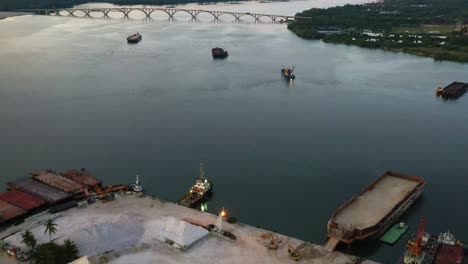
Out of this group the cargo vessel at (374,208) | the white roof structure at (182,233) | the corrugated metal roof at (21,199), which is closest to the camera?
the white roof structure at (182,233)

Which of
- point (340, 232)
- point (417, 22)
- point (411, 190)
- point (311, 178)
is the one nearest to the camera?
point (340, 232)

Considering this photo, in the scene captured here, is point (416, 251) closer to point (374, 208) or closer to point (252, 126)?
point (374, 208)

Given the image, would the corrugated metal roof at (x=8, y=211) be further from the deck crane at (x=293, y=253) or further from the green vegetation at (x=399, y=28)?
the green vegetation at (x=399, y=28)

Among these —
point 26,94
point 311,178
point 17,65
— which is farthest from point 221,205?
point 17,65

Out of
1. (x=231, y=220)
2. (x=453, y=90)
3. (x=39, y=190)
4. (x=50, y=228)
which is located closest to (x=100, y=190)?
(x=39, y=190)

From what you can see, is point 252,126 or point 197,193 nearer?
point 197,193

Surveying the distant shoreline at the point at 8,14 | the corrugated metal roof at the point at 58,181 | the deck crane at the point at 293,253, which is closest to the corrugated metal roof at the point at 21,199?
the corrugated metal roof at the point at 58,181

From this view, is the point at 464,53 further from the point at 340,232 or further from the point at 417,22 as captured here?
the point at 340,232
